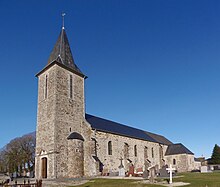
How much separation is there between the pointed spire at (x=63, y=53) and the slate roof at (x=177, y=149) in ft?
86.6

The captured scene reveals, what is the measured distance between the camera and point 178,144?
163ft

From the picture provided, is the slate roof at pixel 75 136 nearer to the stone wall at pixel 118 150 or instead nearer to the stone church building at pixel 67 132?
the stone church building at pixel 67 132

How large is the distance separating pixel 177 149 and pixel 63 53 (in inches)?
1178

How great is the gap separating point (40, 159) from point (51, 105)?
19.9ft

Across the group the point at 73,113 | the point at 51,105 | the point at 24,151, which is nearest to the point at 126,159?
the point at 73,113

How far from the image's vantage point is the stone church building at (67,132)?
86.2ft

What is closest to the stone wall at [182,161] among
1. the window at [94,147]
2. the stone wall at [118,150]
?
the stone wall at [118,150]

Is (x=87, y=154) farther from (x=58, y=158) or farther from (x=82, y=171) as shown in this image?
(x=58, y=158)

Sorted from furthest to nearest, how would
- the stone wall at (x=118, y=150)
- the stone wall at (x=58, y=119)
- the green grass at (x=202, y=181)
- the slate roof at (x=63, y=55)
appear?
the stone wall at (x=118, y=150), the slate roof at (x=63, y=55), the stone wall at (x=58, y=119), the green grass at (x=202, y=181)

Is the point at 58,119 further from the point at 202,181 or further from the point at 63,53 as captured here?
the point at 202,181

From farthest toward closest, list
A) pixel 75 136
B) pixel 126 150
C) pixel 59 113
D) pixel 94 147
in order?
pixel 126 150
pixel 94 147
pixel 75 136
pixel 59 113

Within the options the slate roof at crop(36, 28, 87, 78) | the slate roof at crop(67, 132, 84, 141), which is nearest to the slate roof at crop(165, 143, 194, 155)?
the slate roof at crop(67, 132, 84, 141)

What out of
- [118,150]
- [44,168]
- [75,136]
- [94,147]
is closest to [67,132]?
[75,136]

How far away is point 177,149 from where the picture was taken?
158 feet
